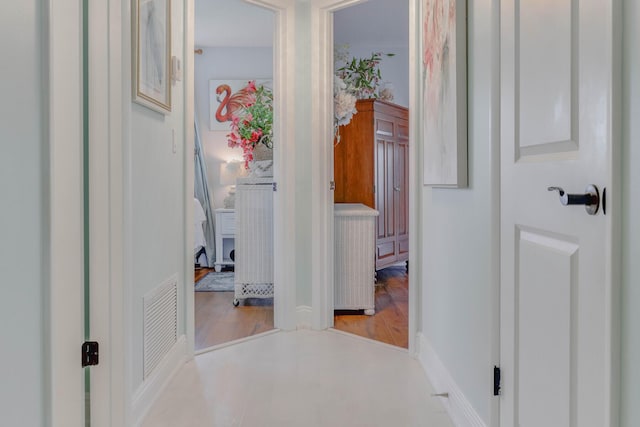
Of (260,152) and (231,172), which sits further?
(231,172)

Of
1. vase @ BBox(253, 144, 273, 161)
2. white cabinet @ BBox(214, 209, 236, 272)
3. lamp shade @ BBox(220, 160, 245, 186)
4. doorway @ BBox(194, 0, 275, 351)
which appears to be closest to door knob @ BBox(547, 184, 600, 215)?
vase @ BBox(253, 144, 273, 161)

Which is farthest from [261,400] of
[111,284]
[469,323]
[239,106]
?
[239,106]

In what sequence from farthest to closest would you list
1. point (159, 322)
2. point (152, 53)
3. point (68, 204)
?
1. point (159, 322)
2. point (152, 53)
3. point (68, 204)

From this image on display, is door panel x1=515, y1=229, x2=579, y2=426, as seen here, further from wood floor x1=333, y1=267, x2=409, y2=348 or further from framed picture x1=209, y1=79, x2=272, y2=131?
framed picture x1=209, y1=79, x2=272, y2=131

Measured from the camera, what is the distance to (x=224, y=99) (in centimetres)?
584

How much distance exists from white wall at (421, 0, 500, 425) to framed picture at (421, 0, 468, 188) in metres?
0.04

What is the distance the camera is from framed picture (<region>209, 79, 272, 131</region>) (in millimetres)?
5809

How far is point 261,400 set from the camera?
7.04ft

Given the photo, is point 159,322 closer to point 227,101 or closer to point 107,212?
point 107,212

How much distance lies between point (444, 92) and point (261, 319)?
2213 millimetres

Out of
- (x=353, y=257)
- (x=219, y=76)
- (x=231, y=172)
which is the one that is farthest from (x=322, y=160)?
(x=219, y=76)

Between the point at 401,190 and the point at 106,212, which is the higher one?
the point at 401,190

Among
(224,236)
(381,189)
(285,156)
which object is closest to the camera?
(285,156)

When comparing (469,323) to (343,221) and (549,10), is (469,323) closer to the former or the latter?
(549,10)
